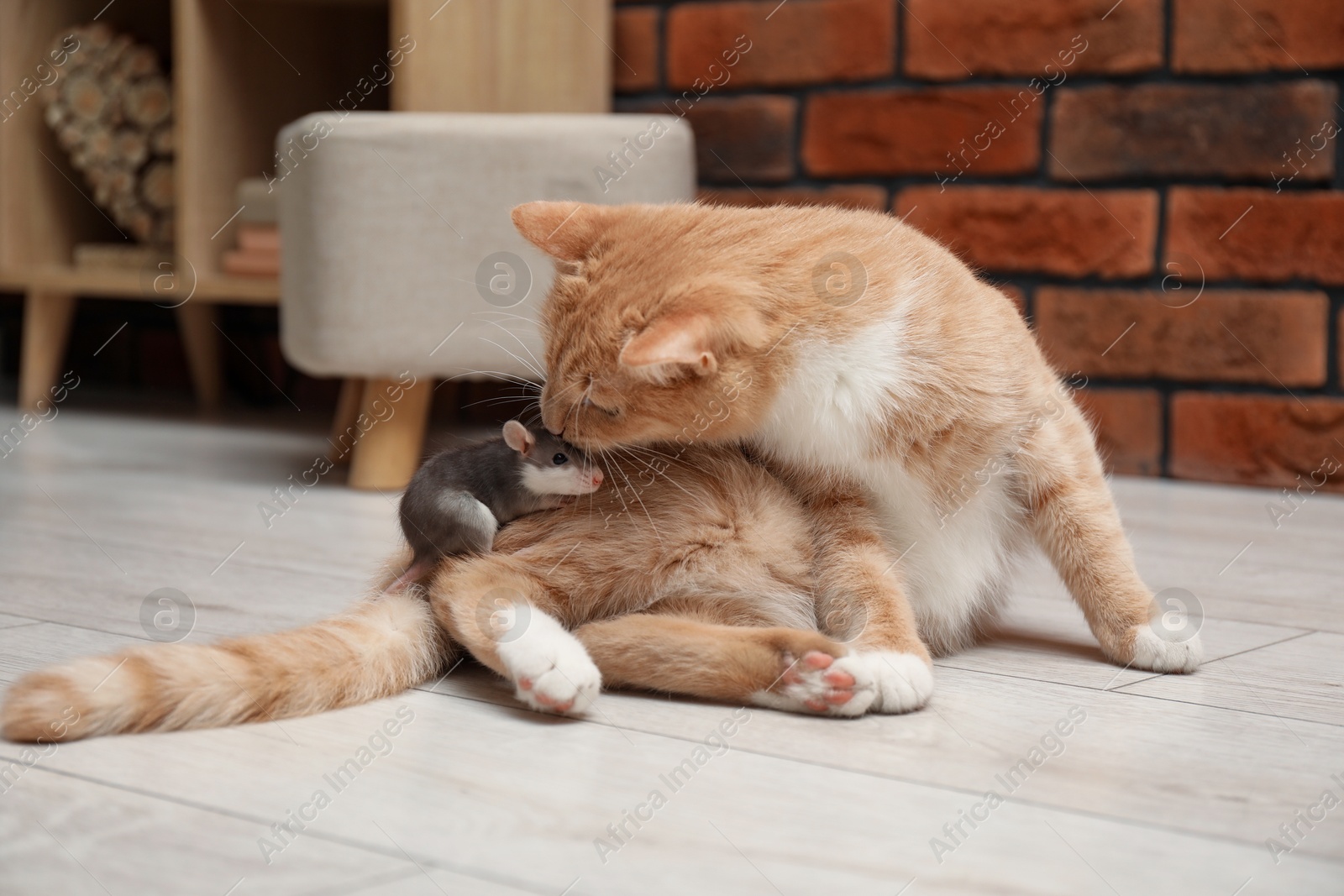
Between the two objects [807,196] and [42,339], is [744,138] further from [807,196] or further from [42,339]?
[42,339]

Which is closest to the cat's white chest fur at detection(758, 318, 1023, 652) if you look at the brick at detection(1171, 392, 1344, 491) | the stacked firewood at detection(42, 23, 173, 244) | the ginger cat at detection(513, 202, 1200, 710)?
the ginger cat at detection(513, 202, 1200, 710)

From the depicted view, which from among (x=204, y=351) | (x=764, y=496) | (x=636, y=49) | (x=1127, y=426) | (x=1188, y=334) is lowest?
(x=204, y=351)

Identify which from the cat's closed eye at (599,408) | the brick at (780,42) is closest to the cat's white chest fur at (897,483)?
the cat's closed eye at (599,408)

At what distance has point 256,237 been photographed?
236 cm

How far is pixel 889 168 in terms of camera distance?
7.22 ft

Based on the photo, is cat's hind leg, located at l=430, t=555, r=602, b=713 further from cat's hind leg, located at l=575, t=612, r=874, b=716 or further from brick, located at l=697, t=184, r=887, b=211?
brick, located at l=697, t=184, r=887, b=211

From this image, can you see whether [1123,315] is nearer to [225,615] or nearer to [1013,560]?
[1013,560]

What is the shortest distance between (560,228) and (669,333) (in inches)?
9.7

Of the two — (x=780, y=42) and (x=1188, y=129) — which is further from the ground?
(x=780, y=42)

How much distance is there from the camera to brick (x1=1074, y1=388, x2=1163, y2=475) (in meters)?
2.07

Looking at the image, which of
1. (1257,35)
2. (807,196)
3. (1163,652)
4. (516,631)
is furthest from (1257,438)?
(516,631)

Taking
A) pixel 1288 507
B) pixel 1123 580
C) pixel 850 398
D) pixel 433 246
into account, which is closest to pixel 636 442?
pixel 850 398

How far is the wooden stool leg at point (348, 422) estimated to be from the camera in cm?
221

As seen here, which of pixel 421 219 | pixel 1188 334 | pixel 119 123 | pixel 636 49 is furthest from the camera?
pixel 119 123
